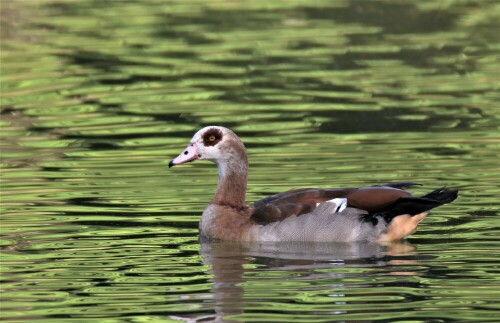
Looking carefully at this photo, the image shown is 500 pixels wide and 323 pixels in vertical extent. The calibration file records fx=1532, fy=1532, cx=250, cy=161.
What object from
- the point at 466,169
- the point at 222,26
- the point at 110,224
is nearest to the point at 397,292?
the point at 110,224

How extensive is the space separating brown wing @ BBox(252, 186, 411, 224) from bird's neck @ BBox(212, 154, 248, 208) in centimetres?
52

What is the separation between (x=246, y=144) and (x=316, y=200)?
4959 mm

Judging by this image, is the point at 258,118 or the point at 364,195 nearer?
the point at 364,195

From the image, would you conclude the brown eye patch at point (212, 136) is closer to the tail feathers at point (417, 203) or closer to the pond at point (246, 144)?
the pond at point (246, 144)

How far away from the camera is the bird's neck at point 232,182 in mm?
14797

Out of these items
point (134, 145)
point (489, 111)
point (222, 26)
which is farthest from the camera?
point (222, 26)

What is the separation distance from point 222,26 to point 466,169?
1378 centimetres

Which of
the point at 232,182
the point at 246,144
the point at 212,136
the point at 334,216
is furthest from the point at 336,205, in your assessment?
the point at 246,144

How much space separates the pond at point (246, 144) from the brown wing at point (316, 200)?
31cm

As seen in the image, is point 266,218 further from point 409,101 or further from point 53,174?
point 409,101

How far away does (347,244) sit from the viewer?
14016 millimetres

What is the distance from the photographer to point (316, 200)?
14.1 meters

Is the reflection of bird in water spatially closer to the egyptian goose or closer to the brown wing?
the egyptian goose

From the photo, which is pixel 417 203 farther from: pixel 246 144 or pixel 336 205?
pixel 246 144
